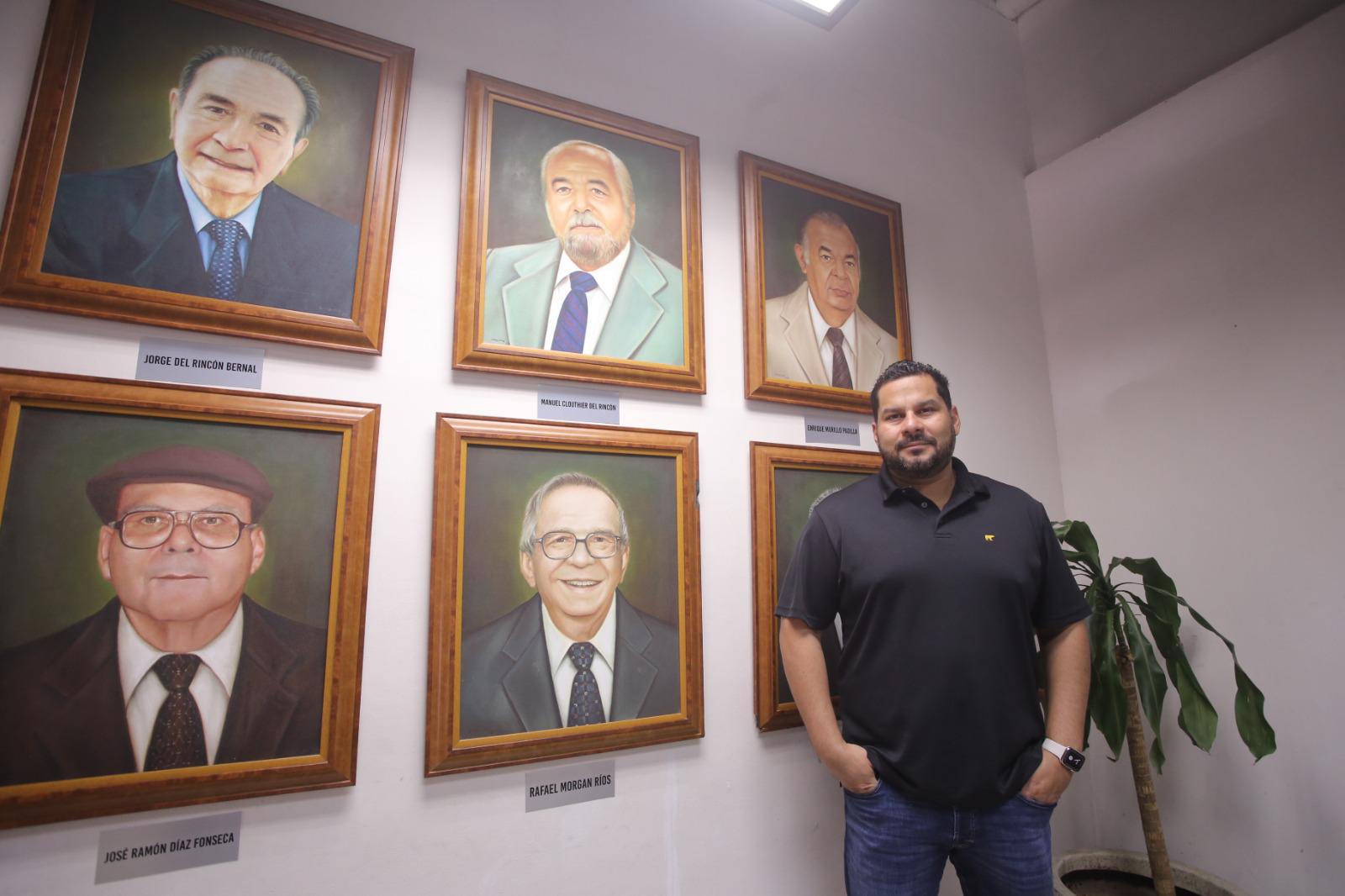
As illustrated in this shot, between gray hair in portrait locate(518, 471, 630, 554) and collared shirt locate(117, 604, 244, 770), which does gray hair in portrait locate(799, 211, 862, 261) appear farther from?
collared shirt locate(117, 604, 244, 770)

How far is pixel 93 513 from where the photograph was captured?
3.71 feet

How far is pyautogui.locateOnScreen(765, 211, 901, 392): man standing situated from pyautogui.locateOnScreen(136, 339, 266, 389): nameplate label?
1.31m

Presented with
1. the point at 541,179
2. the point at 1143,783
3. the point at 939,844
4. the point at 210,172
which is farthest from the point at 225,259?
the point at 1143,783

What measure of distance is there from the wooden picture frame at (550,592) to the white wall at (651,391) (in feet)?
0.19

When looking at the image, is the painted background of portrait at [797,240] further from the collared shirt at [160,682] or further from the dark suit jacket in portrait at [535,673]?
the collared shirt at [160,682]

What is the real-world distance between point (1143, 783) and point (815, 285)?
1765 mm

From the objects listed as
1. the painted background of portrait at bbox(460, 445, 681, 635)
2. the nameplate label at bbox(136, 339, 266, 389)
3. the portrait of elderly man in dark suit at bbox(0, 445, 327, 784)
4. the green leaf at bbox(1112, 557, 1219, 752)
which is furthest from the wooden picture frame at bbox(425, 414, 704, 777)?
the green leaf at bbox(1112, 557, 1219, 752)

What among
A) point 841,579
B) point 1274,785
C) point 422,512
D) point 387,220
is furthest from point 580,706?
point 1274,785

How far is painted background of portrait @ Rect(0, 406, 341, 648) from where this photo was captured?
1071 mm

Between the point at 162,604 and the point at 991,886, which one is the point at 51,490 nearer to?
the point at 162,604

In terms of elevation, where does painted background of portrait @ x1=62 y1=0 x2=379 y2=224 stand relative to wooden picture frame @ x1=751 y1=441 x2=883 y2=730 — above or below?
above

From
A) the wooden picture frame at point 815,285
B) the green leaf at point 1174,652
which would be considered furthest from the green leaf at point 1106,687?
the wooden picture frame at point 815,285

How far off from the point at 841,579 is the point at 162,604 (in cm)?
144

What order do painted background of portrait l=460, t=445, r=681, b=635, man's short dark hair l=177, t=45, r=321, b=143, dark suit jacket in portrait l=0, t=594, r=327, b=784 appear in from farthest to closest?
painted background of portrait l=460, t=445, r=681, b=635, man's short dark hair l=177, t=45, r=321, b=143, dark suit jacket in portrait l=0, t=594, r=327, b=784
